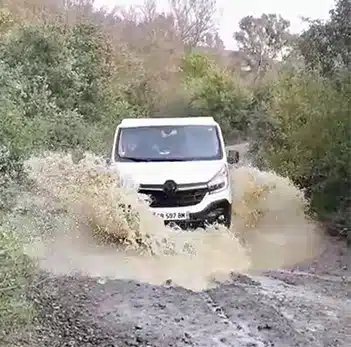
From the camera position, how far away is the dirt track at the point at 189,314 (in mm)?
6391

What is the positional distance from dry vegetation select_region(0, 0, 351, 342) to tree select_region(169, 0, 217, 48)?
4.82 m

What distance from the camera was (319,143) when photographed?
43.1 feet

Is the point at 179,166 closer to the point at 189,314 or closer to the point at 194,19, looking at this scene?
the point at 189,314

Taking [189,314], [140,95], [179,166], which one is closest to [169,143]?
[179,166]

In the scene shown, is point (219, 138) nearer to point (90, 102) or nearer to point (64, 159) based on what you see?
point (64, 159)

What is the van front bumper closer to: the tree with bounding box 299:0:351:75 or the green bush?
the green bush

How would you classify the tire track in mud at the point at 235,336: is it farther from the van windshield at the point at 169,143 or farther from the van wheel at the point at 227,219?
the van windshield at the point at 169,143

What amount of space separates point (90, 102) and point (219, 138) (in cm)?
974

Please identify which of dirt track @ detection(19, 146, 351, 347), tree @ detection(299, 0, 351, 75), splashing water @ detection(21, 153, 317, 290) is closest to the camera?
dirt track @ detection(19, 146, 351, 347)

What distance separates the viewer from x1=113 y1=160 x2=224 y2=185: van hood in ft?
35.4

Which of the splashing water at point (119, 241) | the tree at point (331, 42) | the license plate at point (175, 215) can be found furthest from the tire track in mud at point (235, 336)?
the tree at point (331, 42)

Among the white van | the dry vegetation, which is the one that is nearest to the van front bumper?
the white van

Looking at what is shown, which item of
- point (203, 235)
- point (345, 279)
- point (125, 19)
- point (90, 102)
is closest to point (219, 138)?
point (203, 235)

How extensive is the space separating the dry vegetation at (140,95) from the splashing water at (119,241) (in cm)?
58
